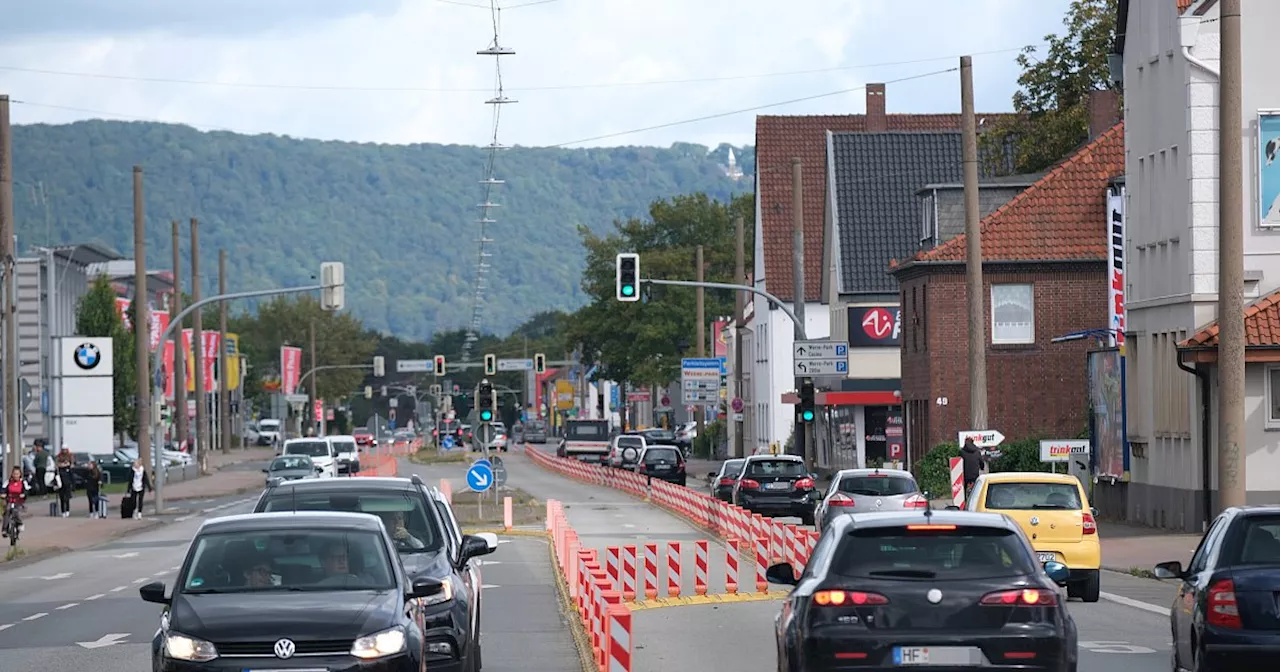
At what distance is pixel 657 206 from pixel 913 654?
110 metres

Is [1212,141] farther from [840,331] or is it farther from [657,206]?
[657,206]

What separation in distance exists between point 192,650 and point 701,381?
221 feet

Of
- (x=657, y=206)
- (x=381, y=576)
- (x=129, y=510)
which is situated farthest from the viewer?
(x=657, y=206)

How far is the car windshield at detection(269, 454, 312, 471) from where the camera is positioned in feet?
195

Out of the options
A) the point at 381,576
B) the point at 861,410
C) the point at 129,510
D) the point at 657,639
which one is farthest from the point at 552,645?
the point at 861,410

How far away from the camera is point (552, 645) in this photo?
1945cm

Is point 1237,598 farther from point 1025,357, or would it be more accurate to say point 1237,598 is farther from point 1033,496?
point 1025,357

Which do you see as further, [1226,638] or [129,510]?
[129,510]

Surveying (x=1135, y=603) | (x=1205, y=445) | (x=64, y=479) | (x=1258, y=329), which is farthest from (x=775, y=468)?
(x=64, y=479)

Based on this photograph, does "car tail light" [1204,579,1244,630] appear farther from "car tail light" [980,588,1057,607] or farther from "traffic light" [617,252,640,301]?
"traffic light" [617,252,640,301]

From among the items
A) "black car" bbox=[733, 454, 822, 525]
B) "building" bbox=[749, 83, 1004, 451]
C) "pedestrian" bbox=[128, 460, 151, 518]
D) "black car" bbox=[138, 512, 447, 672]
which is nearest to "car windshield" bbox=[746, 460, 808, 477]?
"black car" bbox=[733, 454, 822, 525]

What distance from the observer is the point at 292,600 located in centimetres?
1247

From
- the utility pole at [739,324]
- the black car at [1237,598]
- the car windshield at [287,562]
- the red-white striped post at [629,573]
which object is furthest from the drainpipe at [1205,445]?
the utility pole at [739,324]

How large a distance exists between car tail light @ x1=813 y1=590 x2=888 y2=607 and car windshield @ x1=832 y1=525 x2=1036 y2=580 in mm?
156
